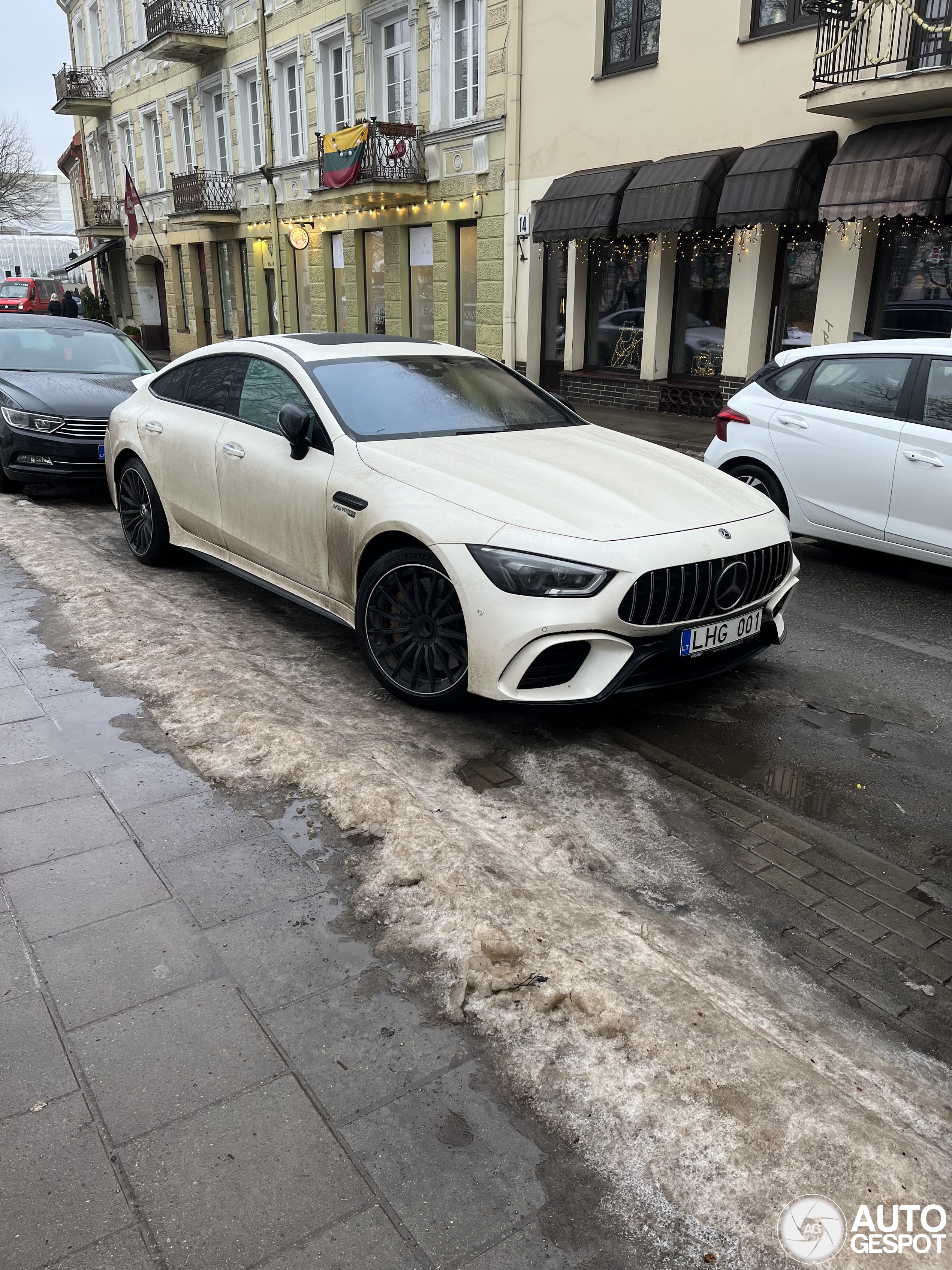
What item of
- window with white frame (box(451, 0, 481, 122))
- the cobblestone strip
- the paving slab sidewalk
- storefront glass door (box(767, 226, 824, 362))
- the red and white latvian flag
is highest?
window with white frame (box(451, 0, 481, 122))

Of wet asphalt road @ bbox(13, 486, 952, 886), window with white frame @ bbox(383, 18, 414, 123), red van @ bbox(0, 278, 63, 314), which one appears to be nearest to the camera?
wet asphalt road @ bbox(13, 486, 952, 886)

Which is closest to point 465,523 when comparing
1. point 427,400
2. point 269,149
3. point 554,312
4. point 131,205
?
point 427,400

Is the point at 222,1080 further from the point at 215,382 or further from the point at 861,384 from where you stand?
the point at 861,384

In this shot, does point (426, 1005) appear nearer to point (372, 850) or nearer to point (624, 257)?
point (372, 850)

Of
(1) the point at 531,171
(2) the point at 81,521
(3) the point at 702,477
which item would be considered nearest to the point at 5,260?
(1) the point at 531,171

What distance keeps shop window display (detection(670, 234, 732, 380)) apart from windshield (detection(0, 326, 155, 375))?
8657mm

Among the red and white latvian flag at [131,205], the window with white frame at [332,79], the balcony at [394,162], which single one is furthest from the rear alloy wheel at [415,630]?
the red and white latvian flag at [131,205]

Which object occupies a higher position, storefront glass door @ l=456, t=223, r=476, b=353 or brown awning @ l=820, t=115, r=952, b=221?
brown awning @ l=820, t=115, r=952, b=221

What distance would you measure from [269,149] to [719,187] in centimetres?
1554

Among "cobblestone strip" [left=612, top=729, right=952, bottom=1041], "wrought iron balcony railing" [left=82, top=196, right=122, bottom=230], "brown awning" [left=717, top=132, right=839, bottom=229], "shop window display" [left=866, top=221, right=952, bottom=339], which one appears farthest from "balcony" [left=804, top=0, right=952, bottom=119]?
"wrought iron balcony railing" [left=82, top=196, right=122, bottom=230]

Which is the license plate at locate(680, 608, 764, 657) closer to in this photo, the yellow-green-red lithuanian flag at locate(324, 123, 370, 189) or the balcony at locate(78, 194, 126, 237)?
the yellow-green-red lithuanian flag at locate(324, 123, 370, 189)

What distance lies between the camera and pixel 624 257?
16.8 metres

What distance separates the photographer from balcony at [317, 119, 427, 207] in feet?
65.1

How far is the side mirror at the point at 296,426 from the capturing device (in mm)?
5066
